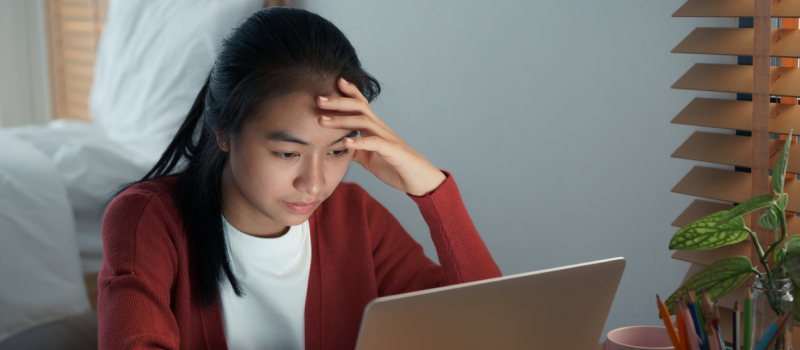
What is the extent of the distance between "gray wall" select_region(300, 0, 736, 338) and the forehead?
0.65m

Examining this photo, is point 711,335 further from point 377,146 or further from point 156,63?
point 156,63

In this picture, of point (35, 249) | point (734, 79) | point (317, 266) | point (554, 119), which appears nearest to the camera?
point (734, 79)

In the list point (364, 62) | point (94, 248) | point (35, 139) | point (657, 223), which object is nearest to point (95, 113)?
point (35, 139)

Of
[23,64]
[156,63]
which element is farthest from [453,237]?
[23,64]

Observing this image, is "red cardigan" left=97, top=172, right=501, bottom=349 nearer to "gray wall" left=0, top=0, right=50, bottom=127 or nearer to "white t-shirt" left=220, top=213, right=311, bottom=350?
"white t-shirt" left=220, top=213, right=311, bottom=350

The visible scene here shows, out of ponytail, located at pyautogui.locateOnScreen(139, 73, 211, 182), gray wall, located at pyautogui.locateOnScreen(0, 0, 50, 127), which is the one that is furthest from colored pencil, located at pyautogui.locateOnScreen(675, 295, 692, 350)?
gray wall, located at pyautogui.locateOnScreen(0, 0, 50, 127)

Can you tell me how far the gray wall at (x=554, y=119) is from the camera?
1158 mm

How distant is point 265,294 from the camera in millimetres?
963

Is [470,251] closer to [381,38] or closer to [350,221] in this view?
[350,221]

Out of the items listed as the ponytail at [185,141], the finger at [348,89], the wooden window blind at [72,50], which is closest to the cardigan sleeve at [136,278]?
the ponytail at [185,141]

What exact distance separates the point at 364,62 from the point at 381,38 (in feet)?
0.35

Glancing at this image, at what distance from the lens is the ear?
887 millimetres

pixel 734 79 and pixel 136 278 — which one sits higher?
pixel 734 79

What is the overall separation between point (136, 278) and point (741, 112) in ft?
2.86
